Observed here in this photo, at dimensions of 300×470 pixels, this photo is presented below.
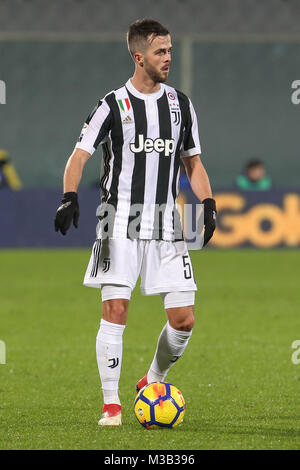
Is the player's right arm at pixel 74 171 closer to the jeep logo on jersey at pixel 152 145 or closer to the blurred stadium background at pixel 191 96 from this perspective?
the jeep logo on jersey at pixel 152 145

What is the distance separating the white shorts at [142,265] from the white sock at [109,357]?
23 cm

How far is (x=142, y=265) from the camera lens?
5.15 m

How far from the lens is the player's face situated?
198 inches

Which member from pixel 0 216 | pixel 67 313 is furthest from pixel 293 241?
pixel 67 313

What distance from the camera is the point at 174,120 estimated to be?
5.18 m

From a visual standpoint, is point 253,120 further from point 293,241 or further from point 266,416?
point 266,416

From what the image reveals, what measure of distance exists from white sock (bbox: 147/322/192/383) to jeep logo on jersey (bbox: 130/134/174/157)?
35.4 inches

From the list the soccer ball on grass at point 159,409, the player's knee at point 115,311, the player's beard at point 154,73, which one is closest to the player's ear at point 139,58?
the player's beard at point 154,73

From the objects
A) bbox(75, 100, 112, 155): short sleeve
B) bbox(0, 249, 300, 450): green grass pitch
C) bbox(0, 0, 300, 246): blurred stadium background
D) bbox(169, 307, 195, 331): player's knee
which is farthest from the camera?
bbox(0, 0, 300, 246): blurred stadium background

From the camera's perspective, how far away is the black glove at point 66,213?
189 inches
